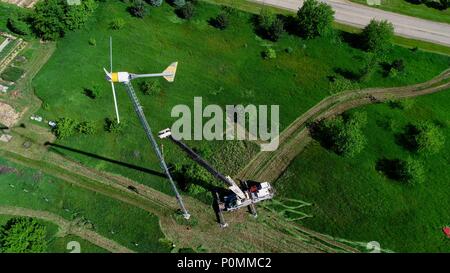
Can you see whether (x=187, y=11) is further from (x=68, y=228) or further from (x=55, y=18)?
(x=68, y=228)

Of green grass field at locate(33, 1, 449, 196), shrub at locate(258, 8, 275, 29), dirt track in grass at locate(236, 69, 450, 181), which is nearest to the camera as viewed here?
dirt track in grass at locate(236, 69, 450, 181)

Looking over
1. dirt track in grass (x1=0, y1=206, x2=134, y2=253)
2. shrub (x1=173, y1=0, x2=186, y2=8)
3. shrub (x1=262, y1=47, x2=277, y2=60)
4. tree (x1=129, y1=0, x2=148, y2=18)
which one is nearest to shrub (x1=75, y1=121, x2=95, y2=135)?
dirt track in grass (x1=0, y1=206, x2=134, y2=253)

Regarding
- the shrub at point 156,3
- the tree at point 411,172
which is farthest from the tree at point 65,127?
the tree at point 411,172

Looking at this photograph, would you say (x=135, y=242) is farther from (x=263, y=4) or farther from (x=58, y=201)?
(x=263, y=4)

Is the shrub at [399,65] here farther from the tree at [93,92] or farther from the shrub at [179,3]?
the tree at [93,92]

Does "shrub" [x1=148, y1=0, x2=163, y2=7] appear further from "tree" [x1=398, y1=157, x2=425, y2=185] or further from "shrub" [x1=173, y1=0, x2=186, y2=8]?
"tree" [x1=398, y1=157, x2=425, y2=185]

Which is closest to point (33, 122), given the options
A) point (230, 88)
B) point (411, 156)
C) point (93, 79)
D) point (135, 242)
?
point (93, 79)
